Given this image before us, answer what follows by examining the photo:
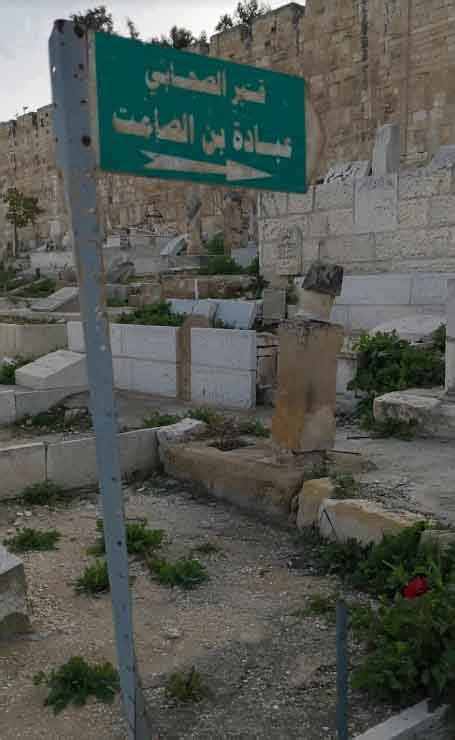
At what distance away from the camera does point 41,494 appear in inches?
213

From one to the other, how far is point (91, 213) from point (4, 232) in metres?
33.7

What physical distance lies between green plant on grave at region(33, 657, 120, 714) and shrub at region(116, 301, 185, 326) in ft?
19.0

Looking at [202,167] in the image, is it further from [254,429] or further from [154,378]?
[154,378]

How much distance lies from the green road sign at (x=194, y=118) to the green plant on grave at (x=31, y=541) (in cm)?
315

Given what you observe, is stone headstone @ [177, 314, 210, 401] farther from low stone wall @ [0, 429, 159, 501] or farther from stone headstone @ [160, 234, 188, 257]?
stone headstone @ [160, 234, 188, 257]

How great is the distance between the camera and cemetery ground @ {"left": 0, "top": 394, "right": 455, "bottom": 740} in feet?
8.69

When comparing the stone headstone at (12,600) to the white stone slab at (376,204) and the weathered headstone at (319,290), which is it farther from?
the white stone slab at (376,204)

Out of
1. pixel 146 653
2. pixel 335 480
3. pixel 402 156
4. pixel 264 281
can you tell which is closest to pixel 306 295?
pixel 335 480

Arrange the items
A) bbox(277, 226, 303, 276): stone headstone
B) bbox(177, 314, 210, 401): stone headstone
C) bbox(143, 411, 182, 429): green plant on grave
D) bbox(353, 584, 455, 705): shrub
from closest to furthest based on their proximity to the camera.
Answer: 1. bbox(353, 584, 455, 705): shrub
2. bbox(143, 411, 182, 429): green plant on grave
3. bbox(177, 314, 210, 401): stone headstone
4. bbox(277, 226, 303, 276): stone headstone

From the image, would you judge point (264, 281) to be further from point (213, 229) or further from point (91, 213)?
point (213, 229)

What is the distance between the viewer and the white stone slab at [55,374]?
779cm

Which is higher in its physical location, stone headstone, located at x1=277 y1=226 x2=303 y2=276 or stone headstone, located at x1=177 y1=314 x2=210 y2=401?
stone headstone, located at x1=277 y1=226 x2=303 y2=276

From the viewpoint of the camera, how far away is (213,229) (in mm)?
22156

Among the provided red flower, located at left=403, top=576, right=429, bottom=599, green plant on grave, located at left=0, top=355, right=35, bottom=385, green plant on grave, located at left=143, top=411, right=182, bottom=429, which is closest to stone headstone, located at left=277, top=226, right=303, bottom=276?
green plant on grave, located at left=0, top=355, right=35, bottom=385
